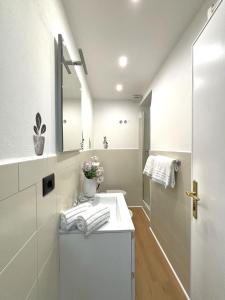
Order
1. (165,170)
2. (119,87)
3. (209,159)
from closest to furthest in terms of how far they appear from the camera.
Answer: (209,159)
(165,170)
(119,87)

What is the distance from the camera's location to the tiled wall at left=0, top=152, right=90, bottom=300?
50cm

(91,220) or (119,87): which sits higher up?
(119,87)

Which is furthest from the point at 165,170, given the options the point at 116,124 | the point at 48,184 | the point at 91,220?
the point at 116,124

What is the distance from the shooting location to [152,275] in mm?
1799

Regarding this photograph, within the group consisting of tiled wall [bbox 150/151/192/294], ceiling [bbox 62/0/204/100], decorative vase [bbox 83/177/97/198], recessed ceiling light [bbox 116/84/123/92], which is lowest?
tiled wall [bbox 150/151/192/294]

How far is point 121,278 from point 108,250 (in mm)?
204

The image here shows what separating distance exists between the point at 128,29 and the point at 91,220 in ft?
5.32

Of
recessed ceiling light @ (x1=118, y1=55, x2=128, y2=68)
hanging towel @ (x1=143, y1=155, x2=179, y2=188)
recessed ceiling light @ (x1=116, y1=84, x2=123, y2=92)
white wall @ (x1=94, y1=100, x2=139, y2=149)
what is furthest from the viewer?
white wall @ (x1=94, y1=100, x2=139, y2=149)

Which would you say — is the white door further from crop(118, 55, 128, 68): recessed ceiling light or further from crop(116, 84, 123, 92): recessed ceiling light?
crop(116, 84, 123, 92): recessed ceiling light

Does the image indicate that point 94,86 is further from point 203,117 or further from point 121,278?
→ point 121,278

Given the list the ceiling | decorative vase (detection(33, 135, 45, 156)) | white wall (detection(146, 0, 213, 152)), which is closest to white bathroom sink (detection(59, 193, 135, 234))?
decorative vase (detection(33, 135, 45, 156))

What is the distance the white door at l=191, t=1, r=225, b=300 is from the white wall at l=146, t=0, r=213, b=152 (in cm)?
36

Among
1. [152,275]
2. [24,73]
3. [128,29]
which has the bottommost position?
[152,275]

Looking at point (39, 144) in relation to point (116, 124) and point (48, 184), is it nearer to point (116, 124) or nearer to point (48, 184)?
point (48, 184)
